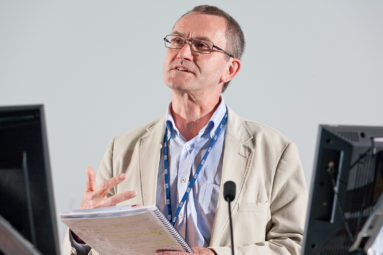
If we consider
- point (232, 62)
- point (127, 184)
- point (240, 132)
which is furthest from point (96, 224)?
point (232, 62)

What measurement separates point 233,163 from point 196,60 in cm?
53

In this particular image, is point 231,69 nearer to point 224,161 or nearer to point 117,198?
point 224,161

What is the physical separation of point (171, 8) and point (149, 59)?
0.38 metres

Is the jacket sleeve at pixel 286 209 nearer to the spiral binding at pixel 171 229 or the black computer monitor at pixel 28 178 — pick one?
the spiral binding at pixel 171 229

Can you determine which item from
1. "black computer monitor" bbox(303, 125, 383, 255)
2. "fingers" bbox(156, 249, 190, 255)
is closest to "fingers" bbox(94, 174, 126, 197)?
"fingers" bbox(156, 249, 190, 255)

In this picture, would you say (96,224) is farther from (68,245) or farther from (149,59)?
(149,59)

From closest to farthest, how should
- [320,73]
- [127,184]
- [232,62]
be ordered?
[127,184], [232,62], [320,73]

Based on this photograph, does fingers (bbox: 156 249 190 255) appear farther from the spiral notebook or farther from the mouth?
the mouth

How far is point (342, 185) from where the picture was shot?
1.55 metres

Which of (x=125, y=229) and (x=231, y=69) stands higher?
(x=231, y=69)

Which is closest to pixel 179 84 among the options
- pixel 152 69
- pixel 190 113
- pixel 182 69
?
pixel 182 69

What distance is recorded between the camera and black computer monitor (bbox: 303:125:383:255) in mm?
1540

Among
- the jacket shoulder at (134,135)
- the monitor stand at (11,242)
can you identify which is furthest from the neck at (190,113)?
the monitor stand at (11,242)

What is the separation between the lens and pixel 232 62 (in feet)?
9.25
